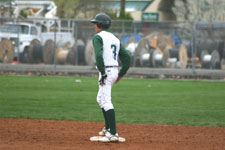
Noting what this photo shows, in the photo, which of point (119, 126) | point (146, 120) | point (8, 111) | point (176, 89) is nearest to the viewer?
point (119, 126)

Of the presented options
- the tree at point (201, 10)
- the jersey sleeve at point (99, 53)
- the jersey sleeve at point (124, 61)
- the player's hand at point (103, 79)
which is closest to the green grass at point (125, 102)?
the jersey sleeve at point (124, 61)

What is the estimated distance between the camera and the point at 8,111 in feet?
40.9

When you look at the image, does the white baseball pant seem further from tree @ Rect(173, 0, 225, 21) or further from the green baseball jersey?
tree @ Rect(173, 0, 225, 21)

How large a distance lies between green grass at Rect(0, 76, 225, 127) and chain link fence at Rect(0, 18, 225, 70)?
9.61 ft

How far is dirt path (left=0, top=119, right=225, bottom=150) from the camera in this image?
7.67m

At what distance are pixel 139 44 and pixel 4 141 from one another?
16522mm

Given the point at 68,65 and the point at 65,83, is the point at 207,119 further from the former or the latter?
the point at 68,65

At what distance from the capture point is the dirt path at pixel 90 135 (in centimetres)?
767

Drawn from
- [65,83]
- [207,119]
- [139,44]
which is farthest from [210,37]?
[207,119]

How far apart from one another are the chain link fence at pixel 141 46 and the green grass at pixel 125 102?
9.61 ft

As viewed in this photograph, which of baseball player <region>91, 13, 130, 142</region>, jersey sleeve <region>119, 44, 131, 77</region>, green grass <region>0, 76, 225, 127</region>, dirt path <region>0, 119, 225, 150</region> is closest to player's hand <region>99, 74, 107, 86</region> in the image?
baseball player <region>91, 13, 130, 142</region>

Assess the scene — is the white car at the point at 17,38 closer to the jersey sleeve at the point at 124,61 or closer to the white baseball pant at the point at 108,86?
the jersey sleeve at the point at 124,61

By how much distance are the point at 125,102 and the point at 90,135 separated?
562 centimetres

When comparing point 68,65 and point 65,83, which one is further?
point 68,65
